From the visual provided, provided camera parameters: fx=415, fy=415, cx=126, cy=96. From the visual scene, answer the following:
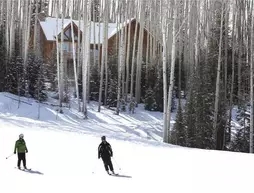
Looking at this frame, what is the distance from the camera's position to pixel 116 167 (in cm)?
1265

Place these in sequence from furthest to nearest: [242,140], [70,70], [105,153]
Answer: [70,70] < [242,140] < [105,153]

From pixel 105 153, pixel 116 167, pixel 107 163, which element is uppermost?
pixel 105 153

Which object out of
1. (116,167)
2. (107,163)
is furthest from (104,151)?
A: (116,167)

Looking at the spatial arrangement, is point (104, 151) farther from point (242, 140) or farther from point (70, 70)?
point (70, 70)

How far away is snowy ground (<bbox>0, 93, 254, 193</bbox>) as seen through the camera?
33.7 feet

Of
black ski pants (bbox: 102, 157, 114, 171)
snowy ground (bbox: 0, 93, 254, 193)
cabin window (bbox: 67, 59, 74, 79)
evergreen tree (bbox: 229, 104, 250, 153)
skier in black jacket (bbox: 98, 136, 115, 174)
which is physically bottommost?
evergreen tree (bbox: 229, 104, 250, 153)

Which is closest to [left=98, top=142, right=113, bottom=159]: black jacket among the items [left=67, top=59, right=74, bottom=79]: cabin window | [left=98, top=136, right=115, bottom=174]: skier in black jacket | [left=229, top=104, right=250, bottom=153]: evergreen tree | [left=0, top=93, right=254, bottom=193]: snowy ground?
[left=98, top=136, right=115, bottom=174]: skier in black jacket

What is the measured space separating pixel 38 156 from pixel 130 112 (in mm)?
16545

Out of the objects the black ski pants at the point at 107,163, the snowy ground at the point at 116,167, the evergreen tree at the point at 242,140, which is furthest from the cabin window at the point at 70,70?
the black ski pants at the point at 107,163

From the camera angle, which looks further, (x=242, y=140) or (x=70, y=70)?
(x=70, y=70)

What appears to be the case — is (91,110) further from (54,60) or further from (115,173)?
(115,173)

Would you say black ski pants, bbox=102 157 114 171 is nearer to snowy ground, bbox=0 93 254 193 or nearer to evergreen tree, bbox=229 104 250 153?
snowy ground, bbox=0 93 254 193

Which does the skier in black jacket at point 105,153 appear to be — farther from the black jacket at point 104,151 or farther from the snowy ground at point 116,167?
the snowy ground at point 116,167

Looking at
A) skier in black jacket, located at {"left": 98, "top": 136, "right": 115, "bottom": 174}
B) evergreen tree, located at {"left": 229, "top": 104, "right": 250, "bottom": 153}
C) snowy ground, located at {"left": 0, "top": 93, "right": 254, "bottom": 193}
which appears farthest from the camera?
evergreen tree, located at {"left": 229, "top": 104, "right": 250, "bottom": 153}
